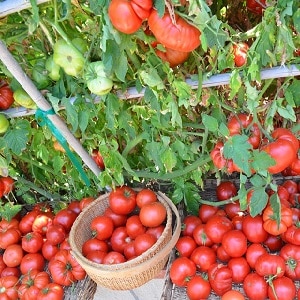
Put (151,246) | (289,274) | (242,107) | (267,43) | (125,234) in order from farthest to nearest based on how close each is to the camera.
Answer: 1. (125,234)
2. (151,246)
3. (289,274)
4. (242,107)
5. (267,43)

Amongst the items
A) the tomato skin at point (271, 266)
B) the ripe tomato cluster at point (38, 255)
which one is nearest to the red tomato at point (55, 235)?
the ripe tomato cluster at point (38, 255)

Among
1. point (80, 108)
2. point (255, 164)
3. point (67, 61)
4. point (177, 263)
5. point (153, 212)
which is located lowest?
point (177, 263)

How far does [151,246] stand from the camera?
165 cm

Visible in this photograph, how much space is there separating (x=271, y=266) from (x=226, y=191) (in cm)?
40

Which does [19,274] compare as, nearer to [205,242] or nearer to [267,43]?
[205,242]

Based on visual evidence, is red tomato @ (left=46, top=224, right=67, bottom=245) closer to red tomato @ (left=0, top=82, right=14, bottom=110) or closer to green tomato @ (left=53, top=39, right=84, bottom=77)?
red tomato @ (left=0, top=82, right=14, bottom=110)

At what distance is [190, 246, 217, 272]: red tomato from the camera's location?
1.65 metres

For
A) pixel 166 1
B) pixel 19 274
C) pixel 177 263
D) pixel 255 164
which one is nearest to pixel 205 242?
pixel 177 263

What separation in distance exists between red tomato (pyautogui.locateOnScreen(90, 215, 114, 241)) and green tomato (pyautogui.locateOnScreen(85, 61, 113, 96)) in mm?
655

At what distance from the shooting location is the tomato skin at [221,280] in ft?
5.15

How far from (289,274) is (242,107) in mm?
579

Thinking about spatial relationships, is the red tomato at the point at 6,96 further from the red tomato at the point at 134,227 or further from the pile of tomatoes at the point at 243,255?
the pile of tomatoes at the point at 243,255

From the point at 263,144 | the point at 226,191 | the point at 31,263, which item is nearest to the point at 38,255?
the point at 31,263

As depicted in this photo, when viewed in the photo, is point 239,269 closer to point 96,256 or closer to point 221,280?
point 221,280
